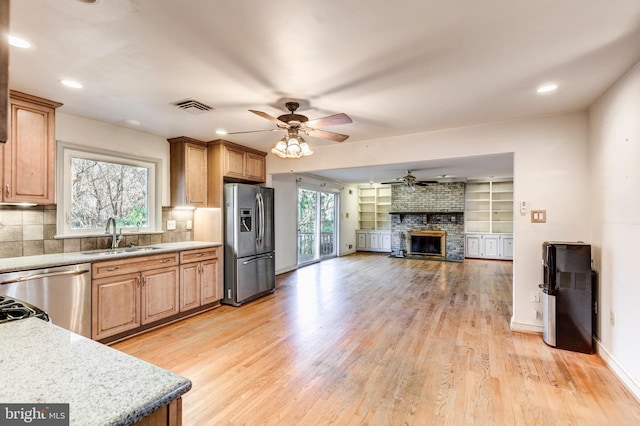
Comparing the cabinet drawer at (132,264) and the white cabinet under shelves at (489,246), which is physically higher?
the cabinet drawer at (132,264)

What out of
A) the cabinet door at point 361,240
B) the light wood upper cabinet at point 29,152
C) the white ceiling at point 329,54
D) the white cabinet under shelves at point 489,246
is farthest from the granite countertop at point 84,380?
the cabinet door at point 361,240

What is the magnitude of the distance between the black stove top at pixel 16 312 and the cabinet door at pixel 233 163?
3.25 meters

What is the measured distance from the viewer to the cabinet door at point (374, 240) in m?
10.3

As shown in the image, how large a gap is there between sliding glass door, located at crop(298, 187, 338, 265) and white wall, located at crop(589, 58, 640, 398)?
18.3ft

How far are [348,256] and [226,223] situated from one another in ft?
17.8

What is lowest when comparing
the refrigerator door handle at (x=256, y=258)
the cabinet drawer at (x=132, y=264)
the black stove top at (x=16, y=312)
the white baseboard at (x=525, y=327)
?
the white baseboard at (x=525, y=327)

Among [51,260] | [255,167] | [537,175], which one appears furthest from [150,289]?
[537,175]

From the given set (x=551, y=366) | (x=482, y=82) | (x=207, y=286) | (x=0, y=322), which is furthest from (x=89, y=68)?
(x=551, y=366)

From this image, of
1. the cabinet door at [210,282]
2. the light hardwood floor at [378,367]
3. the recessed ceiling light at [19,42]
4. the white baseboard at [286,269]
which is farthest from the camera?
the white baseboard at [286,269]

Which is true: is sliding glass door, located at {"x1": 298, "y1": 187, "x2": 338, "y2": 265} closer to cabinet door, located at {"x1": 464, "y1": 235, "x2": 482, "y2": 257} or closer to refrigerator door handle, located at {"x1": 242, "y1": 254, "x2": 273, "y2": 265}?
refrigerator door handle, located at {"x1": 242, "y1": 254, "x2": 273, "y2": 265}

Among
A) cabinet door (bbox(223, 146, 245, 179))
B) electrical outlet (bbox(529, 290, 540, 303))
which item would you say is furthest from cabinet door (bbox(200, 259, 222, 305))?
electrical outlet (bbox(529, 290, 540, 303))

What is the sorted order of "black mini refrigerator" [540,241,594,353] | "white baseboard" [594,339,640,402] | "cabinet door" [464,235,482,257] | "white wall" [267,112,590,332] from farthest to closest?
1. "cabinet door" [464,235,482,257]
2. "white wall" [267,112,590,332]
3. "black mini refrigerator" [540,241,594,353]
4. "white baseboard" [594,339,640,402]

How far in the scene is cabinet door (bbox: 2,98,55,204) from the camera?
277 centimetres

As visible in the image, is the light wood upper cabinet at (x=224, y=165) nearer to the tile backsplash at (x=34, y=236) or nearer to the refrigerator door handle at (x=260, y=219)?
the refrigerator door handle at (x=260, y=219)
